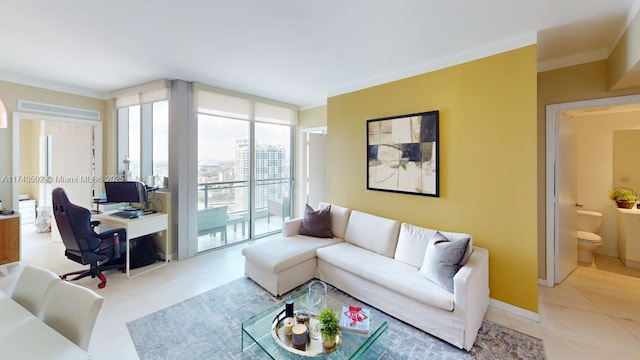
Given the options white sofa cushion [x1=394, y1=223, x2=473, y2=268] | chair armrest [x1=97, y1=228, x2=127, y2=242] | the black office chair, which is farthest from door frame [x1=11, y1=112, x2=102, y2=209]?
white sofa cushion [x1=394, y1=223, x2=473, y2=268]

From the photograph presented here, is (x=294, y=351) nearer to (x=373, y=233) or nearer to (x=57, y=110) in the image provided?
(x=373, y=233)

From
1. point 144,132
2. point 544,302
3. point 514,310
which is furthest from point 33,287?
point 544,302

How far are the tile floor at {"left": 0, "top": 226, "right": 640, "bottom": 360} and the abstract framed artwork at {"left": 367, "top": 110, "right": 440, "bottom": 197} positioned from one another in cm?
151

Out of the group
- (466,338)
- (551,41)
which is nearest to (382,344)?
(466,338)

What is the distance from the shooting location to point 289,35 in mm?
2416

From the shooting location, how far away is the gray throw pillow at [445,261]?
84.4 inches

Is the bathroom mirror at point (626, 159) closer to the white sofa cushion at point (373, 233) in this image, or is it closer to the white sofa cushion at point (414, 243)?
the white sofa cushion at point (414, 243)

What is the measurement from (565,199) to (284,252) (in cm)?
346

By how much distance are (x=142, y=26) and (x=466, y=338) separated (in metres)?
3.76

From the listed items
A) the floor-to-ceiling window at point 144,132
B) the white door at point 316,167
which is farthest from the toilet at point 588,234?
the floor-to-ceiling window at point 144,132

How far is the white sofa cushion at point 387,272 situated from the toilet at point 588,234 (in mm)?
2957

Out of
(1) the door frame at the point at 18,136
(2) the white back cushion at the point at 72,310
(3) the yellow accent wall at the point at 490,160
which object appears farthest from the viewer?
(1) the door frame at the point at 18,136

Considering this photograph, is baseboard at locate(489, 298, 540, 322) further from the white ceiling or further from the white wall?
the white wall

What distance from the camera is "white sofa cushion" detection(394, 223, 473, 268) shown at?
2.62 m
